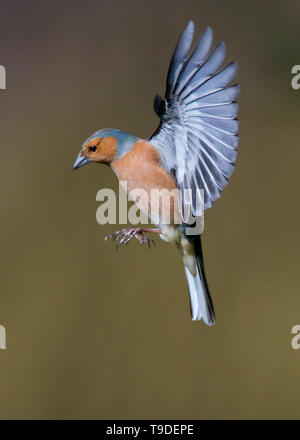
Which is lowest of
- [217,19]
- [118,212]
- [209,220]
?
[118,212]

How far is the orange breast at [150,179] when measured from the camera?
69 centimetres

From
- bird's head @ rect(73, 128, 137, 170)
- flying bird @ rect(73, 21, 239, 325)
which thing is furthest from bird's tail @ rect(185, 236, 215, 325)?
bird's head @ rect(73, 128, 137, 170)

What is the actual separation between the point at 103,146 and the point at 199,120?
12 centimetres

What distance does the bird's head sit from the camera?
64 centimetres

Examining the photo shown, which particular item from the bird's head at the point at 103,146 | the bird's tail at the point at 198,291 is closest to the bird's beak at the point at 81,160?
the bird's head at the point at 103,146

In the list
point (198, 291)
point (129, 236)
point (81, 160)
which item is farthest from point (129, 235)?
point (198, 291)

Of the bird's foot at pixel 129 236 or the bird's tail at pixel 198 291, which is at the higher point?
the bird's foot at pixel 129 236

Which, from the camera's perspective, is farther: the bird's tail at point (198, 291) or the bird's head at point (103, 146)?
the bird's tail at point (198, 291)

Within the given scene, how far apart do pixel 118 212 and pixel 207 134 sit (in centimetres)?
15

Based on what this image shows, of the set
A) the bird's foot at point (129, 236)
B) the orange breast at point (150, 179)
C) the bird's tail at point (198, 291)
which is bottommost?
the bird's tail at point (198, 291)

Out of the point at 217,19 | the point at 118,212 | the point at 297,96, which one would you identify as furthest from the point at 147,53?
the point at 118,212

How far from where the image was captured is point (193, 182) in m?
0.63

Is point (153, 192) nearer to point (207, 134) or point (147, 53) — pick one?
point (207, 134)

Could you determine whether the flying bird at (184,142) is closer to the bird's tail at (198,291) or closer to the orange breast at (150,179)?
the orange breast at (150,179)
